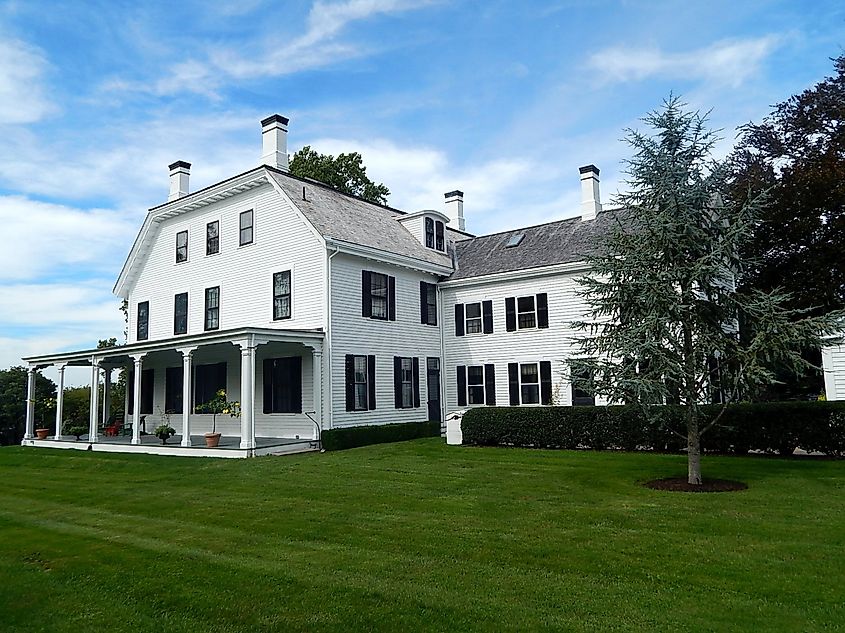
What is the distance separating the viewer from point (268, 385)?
Result: 1969 centimetres

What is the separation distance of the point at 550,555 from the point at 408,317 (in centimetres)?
1503

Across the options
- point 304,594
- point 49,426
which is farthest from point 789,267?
point 49,426

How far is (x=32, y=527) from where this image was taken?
28.8 feet

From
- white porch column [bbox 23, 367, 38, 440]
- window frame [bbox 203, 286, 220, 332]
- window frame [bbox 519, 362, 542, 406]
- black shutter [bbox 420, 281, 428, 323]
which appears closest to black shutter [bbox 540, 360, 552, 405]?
window frame [bbox 519, 362, 542, 406]

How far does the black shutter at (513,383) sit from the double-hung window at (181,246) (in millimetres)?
11876

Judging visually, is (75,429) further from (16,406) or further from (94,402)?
(16,406)

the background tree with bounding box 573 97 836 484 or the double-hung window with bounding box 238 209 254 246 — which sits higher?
the double-hung window with bounding box 238 209 254 246

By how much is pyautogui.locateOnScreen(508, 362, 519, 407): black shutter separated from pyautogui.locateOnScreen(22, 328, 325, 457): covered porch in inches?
248

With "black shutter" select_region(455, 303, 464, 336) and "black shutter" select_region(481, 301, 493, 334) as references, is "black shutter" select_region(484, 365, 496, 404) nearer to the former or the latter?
"black shutter" select_region(481, 301, 493, 334)

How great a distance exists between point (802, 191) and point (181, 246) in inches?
768

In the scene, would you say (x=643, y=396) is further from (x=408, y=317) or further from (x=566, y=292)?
(x=408, y=317)

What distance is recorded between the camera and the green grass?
5.01 meters

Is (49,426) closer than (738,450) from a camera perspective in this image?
No

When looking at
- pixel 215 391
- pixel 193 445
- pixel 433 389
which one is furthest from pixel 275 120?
pixel 193 445
